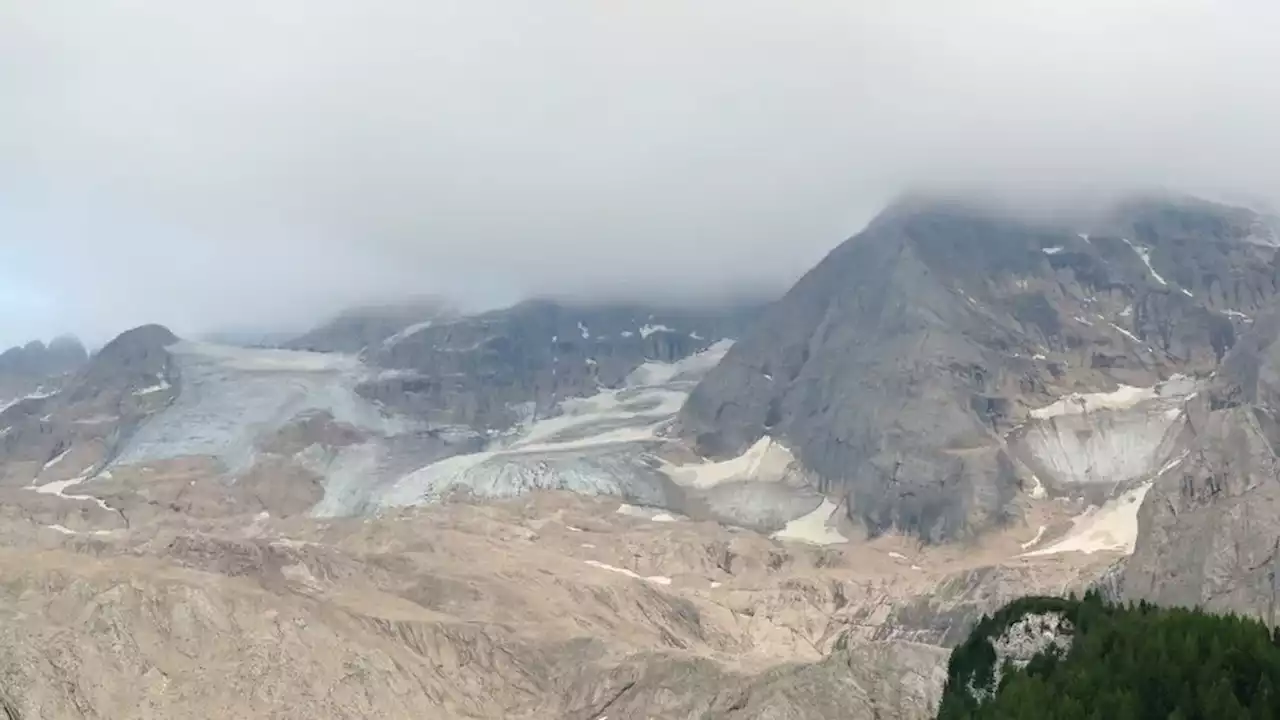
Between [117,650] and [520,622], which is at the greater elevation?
[117,650]

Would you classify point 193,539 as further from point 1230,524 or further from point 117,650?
point 1230,524

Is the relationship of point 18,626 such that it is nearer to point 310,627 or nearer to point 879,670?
point 310,627

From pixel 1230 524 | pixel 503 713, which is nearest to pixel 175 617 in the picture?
pixel 503 713

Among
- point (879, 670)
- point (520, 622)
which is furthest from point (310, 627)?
point (879, 670)

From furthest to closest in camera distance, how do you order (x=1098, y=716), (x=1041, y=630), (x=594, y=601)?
(x=594, y=601), (x=1041, y=630), (x=1098, y=716)

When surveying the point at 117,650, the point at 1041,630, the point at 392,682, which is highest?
the point at 1041,630

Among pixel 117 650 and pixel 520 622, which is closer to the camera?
pixel 117 650

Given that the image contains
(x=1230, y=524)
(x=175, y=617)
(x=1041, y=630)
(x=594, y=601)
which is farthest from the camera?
(x=594, y=601)
